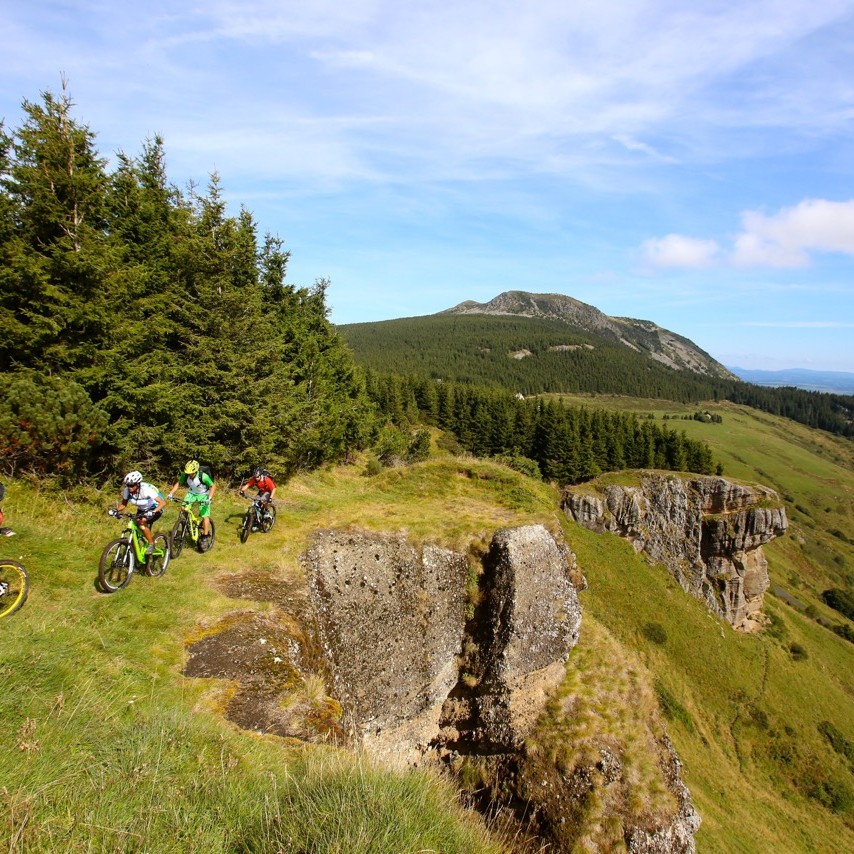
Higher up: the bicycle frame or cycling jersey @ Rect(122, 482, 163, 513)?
cycling jersey @ Rect(122, 482, 163, 513)

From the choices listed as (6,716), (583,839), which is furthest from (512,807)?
(6,716)

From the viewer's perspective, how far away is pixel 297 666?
9406 millimetres

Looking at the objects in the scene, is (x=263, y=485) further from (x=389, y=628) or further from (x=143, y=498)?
(x=389, y=628)

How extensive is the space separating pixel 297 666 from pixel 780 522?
6171cm

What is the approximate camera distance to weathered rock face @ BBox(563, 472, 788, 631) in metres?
51.0

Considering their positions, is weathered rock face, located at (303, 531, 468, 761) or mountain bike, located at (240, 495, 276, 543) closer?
weathered rock face, located at (303, 531, 468, 761)

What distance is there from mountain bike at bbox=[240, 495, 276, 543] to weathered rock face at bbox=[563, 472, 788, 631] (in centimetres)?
4463

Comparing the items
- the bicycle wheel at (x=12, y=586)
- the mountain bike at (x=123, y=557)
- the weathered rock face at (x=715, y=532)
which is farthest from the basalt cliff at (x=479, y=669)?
the weathered rock face at (x=715, y=532)

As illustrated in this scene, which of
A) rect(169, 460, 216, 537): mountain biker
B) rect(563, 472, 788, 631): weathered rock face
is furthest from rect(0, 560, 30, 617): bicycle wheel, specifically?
rect(563, 472, 788, 631): weathered rock face

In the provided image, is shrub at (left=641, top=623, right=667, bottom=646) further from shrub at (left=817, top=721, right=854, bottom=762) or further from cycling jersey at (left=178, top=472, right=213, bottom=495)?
cycling jersey at (left=178, top=472, right=213, bottom=495)

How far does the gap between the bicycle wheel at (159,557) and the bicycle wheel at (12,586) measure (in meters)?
2.67

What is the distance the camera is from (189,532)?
11430 mm

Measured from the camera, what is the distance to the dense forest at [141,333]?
1174 cm

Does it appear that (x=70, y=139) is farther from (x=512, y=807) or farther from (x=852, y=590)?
(x=852, y=590)
